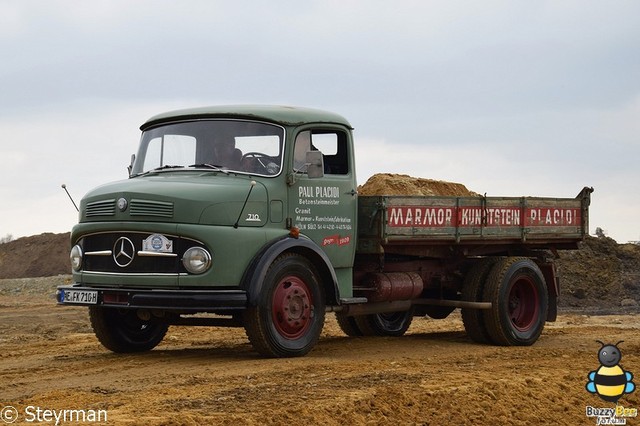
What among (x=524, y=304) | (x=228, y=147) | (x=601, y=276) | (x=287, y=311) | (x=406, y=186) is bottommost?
(x=287, y=311)

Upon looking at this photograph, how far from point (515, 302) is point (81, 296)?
6045 millimetres


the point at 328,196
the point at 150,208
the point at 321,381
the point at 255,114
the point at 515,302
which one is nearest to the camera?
the point at 321,381

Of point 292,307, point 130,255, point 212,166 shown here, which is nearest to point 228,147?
point 212,166

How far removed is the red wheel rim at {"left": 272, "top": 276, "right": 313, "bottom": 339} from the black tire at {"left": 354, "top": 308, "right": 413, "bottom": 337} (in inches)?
146

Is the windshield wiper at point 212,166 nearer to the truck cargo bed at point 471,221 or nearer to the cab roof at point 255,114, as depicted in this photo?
the cab roof at point 255,114

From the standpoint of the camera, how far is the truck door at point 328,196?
37.5ft

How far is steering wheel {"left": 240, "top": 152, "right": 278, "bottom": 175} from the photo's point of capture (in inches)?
445

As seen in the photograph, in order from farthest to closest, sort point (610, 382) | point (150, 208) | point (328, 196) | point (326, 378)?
point (328, 196), point (150, 208), point (610, 382), point (326, 378)

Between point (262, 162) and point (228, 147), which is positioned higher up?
point (228, 147)

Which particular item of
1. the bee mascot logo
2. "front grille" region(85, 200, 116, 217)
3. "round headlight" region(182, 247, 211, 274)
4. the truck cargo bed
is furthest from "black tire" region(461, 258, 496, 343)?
"front grille" region(85, 200, 116, 217)

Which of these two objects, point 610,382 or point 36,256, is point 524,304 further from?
point 36,256

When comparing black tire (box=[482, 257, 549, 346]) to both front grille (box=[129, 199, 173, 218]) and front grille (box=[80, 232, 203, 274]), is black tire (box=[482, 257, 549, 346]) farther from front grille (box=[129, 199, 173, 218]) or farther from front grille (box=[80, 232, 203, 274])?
front grille (box=[129, 199, 173, 218])

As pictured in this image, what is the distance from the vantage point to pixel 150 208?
1048 cm

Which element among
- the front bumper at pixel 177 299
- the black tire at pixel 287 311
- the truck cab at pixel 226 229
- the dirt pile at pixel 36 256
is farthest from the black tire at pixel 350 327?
the dirt pile at pixel 36 256
